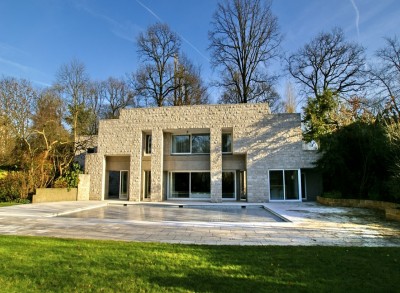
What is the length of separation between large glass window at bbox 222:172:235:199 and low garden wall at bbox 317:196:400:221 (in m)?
5.86

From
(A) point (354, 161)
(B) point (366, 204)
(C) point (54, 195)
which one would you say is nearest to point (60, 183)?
(C) point (54, 195)

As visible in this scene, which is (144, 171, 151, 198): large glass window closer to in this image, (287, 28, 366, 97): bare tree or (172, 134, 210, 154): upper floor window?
(172, 134, 210, 154): upper floor window

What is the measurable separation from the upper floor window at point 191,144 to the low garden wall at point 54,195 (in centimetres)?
784

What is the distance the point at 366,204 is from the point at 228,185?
8.97 meters

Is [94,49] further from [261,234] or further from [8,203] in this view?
[261,234]

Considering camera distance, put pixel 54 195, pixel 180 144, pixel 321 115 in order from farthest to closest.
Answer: pixel 180 144
pixel 321 115
pixel 54 195

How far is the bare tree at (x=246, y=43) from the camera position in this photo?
94.0 feet

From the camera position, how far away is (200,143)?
73.2ft

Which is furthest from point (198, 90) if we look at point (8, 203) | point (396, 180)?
point (396, 180)

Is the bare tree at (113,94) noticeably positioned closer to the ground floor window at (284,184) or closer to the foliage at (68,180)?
the foliage at (68,180)

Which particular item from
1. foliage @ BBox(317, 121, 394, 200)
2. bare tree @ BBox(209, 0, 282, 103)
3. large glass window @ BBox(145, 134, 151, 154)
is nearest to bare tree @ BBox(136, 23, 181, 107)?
bare tree @ BBox(209, 0, 282, 103)

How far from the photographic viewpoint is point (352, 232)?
349 inches

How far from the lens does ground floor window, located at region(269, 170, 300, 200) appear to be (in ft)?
65.2

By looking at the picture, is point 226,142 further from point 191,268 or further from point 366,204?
point 191,268
